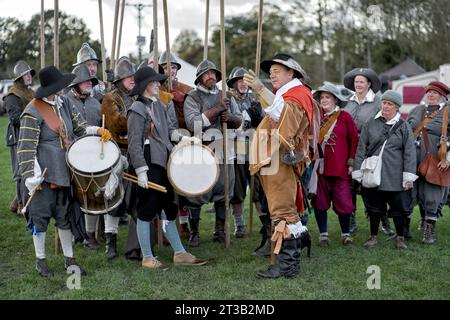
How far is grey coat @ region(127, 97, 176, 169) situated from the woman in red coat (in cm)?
176

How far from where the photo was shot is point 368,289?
5160 mm

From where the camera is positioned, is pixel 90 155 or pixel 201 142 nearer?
pixel 90 155

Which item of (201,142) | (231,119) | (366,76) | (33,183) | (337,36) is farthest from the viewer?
(337,36)

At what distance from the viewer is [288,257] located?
18.0 feet

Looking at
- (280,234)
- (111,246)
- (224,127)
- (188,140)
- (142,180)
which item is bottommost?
(111,246)

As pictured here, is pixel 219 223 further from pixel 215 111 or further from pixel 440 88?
pixel 440 88

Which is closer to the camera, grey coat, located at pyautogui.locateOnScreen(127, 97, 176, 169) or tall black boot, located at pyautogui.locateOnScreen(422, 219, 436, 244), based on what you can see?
grey coat, located at pyautogui.locateOnScreen(127, 97, 176, 169)

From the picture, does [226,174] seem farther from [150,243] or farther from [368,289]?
[368,289]

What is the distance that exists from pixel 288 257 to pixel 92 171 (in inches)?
74.8

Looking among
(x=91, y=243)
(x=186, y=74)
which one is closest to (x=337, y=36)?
(x=186, y=74)

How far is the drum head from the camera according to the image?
17.1 feet

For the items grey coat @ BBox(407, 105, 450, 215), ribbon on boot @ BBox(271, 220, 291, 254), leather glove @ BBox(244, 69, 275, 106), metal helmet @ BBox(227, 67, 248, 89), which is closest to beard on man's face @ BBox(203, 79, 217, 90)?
metal helmet @ BBox(227, 67, 248, 89)

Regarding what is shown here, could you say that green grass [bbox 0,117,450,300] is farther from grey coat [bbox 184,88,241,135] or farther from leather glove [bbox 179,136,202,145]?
grey coat [bbox 184,88,241,135]

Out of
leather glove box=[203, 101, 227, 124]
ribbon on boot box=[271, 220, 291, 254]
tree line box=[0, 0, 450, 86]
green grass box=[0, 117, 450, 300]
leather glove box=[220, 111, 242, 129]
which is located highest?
tree line box=[0, 0, 450, 86]
